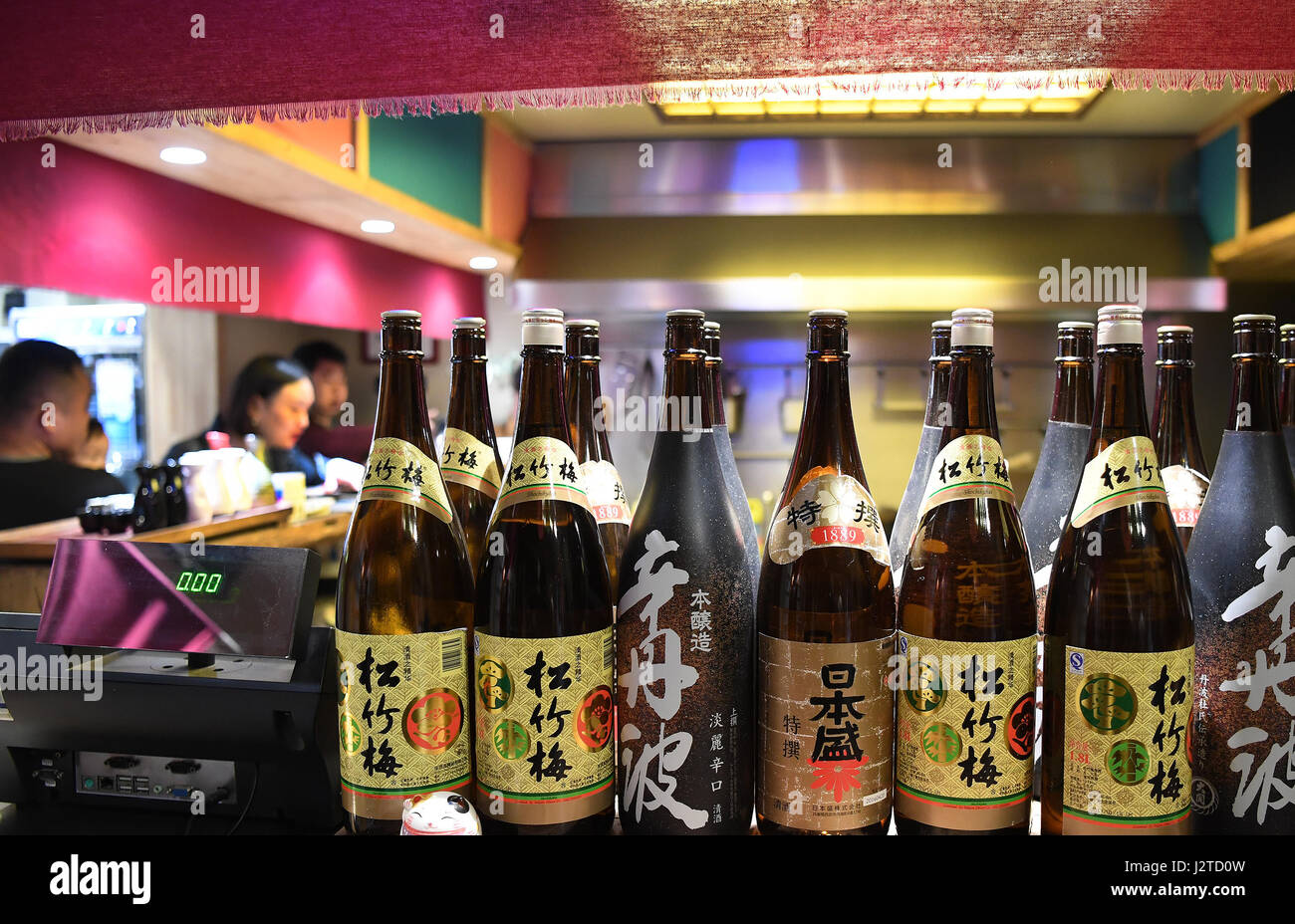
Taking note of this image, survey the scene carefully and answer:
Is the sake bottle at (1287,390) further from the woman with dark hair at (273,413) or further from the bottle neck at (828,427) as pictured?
the woman with dark hair at (273,413)

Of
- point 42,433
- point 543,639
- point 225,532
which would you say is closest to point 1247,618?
point 543,639

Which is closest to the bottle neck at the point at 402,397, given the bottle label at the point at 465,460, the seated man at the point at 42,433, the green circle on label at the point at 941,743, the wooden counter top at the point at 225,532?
the bottle label at the point at 465,460

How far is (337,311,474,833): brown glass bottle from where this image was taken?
2.11ft

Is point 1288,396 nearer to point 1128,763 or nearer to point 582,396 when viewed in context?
point 1128,763

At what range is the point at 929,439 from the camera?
827mm

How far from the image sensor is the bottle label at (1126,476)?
66 cm

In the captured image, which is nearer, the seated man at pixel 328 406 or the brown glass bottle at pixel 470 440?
the brown glass bottle at pixel 470 440

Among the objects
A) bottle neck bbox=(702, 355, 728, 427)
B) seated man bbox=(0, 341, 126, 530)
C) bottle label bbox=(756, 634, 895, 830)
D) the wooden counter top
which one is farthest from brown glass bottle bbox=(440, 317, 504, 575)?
seated man bbox=(0, 341, 126, 530)

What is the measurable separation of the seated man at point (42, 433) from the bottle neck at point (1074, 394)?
2.59 m

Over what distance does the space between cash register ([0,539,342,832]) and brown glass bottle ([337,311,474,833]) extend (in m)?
0.04

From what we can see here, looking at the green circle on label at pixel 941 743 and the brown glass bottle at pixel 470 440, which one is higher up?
the brown glass bottle at pixel 470 440

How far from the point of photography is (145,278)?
8.43ft

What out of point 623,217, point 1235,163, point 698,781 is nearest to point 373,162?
point 623,217
